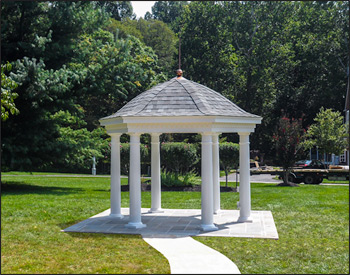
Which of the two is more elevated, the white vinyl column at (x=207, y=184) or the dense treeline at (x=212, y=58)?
the dense treeline at (x=212, y=58)

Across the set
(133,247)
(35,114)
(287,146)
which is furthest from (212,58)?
(133,247)

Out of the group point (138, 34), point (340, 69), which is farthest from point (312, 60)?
point (138, 34)

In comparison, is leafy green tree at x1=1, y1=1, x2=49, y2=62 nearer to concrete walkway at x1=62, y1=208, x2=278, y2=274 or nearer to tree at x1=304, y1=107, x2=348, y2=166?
concrete walkway at x1=62, y1=208, x2=278, y2=274

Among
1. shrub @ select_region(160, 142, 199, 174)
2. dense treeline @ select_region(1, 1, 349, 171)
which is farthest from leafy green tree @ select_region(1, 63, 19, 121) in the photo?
shrub @ select_region(160, 142, 199, 174)

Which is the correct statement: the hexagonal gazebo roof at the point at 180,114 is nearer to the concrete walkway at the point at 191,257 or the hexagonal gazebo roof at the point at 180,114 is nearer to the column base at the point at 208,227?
the column base at the point at 208,227

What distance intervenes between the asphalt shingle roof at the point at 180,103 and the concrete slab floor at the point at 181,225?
9.94ft

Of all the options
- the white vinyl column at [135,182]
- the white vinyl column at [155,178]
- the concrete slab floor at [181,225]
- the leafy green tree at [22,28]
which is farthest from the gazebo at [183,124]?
the leafy green tree at [22,28]

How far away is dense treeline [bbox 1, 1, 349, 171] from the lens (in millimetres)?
21953

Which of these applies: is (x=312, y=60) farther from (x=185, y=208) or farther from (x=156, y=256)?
(x=156, y=256)

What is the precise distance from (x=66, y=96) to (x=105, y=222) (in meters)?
9.89

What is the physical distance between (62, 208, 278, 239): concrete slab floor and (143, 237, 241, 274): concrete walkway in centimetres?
79

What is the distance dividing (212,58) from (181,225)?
3255cm

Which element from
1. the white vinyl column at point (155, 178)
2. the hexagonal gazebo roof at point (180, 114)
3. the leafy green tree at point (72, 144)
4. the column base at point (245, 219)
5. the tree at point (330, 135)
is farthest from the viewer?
the tree at point (330, 135)

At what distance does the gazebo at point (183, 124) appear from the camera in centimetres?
1198
